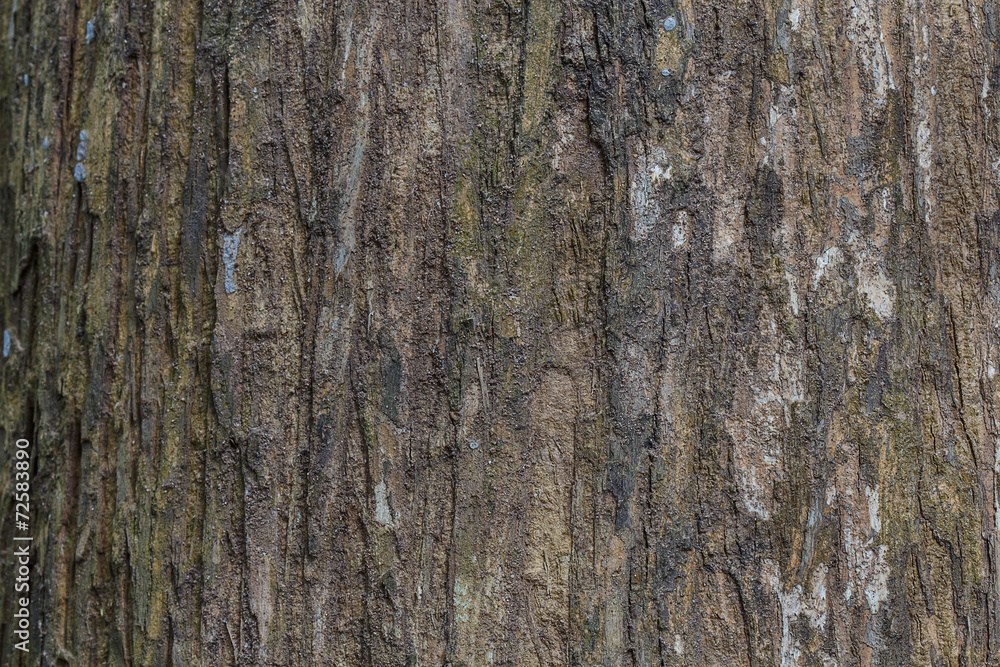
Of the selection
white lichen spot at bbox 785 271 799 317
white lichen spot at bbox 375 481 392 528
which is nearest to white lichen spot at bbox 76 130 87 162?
white lichen spot at bbox 375 481 392 528

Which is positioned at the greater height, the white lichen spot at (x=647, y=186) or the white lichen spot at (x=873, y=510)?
the white lichen spot at (x=647, y=186)

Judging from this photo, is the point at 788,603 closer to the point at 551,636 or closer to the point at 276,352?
the point at 551,636

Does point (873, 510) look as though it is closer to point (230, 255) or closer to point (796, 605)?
point (796, 605)

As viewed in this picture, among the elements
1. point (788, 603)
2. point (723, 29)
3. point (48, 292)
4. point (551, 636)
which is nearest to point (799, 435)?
point (788, 603)

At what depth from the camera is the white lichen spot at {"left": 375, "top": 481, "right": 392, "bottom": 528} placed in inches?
40.8

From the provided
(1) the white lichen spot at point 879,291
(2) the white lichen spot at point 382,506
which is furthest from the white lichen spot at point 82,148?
(1) the white lichen spot at point 879,291

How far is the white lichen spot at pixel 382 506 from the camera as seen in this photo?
3.40 ft

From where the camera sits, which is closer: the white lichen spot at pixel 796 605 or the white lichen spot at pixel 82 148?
the white lichen spot at pixel 796 605

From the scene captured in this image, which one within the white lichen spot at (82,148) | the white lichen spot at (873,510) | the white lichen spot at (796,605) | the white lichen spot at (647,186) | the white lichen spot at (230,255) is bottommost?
the white lichen spot at (796,605)

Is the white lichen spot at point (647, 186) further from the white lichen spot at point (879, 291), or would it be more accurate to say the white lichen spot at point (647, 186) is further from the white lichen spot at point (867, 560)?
the white lichen spot at point (867, 560)

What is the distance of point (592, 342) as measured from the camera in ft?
3.41

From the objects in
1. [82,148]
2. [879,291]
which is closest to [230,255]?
[82,148]

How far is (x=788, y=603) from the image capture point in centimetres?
103

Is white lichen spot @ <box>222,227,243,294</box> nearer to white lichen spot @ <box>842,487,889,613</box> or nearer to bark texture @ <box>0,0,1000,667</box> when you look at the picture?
bark texture @ <box>0,0,1000,667</box>
